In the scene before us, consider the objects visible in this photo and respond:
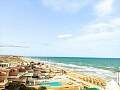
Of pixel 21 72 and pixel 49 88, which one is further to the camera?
pixel 21 72

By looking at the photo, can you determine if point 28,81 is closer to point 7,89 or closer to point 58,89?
point 58,89

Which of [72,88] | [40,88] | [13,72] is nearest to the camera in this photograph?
[40,88]

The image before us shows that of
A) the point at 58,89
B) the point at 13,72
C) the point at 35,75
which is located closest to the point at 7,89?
the point at 58,89

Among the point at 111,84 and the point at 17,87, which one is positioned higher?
the point at 111,84

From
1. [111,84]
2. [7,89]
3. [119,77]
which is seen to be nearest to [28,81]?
[7,89]

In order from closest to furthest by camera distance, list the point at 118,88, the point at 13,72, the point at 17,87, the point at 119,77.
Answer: the point at 118,88 → the point at 119,77 → the point at 17,87 → the point at 13,72

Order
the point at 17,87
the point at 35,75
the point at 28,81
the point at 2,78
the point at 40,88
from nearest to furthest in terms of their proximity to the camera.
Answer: the point at 17,87, the point at 40,88, the point at 2,78, the point at 28,81, the point at 35,75

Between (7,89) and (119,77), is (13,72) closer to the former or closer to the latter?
(7,89)

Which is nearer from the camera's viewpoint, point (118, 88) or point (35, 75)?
point (118, 88)

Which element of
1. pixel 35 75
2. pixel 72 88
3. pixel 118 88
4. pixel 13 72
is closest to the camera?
pixel 118 88
